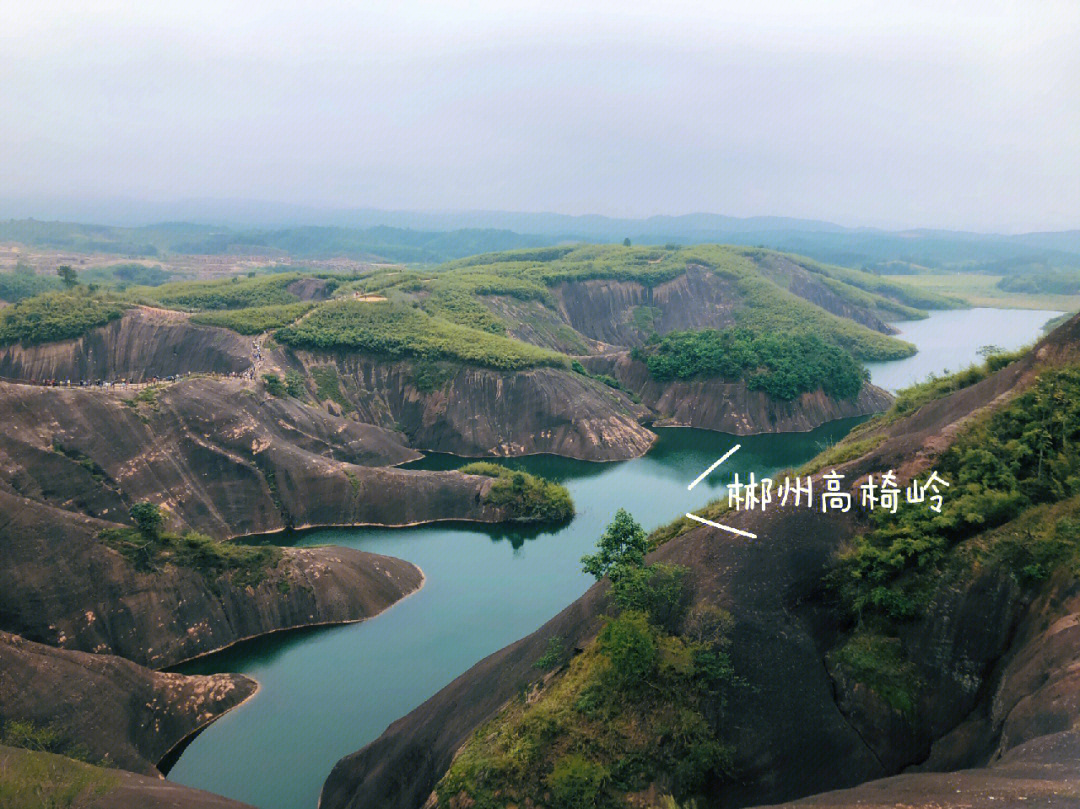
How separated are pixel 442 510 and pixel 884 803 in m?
39.5

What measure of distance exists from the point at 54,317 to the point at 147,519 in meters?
51.7

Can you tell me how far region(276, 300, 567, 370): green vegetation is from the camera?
74.1m

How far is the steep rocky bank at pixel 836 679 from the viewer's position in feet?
54.3

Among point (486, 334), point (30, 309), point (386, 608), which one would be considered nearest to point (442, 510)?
point (386, 608)

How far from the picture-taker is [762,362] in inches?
3039

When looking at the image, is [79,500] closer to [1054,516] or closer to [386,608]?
[386,608]

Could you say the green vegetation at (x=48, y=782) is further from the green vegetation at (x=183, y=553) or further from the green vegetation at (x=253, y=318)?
the green vegetation at (x=253, y=318)

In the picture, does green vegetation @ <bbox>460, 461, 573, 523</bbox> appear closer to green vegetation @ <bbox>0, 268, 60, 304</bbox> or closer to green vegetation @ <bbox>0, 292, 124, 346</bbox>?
green vegetation @ <bbox>0, 292, 124, 346</bbox>

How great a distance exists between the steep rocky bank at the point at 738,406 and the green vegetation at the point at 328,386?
28607mm

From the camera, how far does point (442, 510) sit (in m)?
52.4

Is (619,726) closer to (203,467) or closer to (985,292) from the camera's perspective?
(203,467)

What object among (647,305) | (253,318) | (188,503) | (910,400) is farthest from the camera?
(647,305)

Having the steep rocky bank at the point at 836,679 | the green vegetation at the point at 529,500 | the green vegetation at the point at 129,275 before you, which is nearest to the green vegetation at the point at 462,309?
the green vegetation at the point at 529,500

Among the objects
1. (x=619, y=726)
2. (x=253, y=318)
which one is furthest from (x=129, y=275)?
(x=619, y=726)
